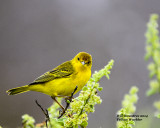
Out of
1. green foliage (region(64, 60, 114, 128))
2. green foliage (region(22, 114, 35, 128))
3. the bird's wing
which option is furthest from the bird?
green foliage (region(64, 60, 114, 128))

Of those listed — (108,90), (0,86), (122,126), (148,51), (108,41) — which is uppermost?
(108,41)

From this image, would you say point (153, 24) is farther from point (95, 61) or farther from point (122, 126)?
point (95, 61)

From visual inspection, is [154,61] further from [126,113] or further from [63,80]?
[63,80]

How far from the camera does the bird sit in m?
2.05

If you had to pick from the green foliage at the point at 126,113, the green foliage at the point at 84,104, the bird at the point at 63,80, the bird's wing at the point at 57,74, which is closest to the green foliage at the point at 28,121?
Result: the green foliage at the point at 84,104

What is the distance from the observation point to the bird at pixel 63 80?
80.9 inches

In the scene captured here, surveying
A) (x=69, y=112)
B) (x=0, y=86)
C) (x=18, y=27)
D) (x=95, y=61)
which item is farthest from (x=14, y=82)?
(x=69, y=112)

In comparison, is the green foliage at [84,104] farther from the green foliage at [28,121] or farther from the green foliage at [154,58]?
the green foliage at [28,121]

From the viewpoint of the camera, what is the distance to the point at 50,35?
654 centimetres

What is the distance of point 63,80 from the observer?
83.3 inches

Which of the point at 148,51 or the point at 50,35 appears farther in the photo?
the point at 50,35

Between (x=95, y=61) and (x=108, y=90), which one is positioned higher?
(x=95, y=61)

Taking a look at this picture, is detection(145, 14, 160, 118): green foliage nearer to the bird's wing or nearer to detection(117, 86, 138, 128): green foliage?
detection(117, 86, 138, 128): green foliage

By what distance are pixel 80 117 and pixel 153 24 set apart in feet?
1.12
